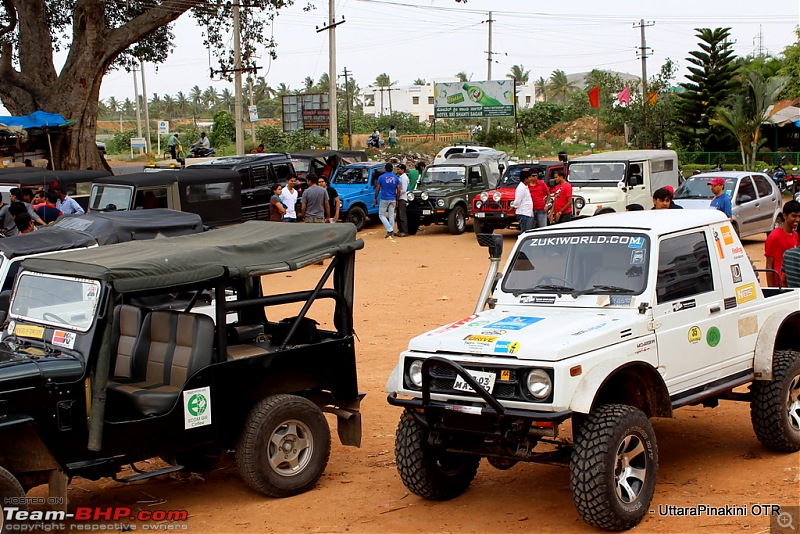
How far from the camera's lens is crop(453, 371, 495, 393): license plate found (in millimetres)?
5664

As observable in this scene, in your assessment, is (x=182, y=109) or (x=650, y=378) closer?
(x=650, y=378)

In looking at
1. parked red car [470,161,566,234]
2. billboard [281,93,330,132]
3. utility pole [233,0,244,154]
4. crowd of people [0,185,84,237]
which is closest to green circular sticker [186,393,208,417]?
crowd of people [0,185,84,237]

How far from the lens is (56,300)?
6.32 meters

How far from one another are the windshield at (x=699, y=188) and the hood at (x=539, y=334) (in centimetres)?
1447

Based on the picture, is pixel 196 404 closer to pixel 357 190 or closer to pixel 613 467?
pixel 613 467

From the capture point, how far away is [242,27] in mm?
31219

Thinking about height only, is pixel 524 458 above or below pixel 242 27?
below

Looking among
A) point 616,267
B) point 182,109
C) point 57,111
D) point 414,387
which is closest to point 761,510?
point 616,267

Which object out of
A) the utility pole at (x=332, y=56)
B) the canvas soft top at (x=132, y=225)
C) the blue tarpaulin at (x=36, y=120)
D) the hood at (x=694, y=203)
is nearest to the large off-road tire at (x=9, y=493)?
the canvas soft top at (x=132, y=225)

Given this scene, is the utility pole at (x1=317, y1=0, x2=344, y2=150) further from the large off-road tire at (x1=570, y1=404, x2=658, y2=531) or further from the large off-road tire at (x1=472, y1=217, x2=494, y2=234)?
the large off-road tire at (x1=570, y1=404, x2=658, y2=531)

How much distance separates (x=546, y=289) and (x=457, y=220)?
16.9 metres

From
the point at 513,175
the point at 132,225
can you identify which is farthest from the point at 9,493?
the point at 513,175

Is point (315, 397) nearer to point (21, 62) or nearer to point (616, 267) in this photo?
point (616, 267)

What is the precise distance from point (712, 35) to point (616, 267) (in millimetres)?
38323
